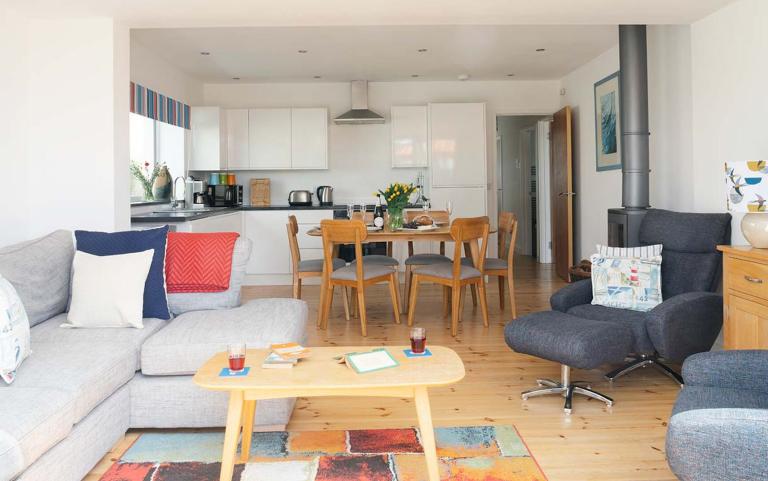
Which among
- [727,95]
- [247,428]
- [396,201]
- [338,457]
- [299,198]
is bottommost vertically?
[338,457]

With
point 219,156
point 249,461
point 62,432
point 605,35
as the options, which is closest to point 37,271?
point 62,432

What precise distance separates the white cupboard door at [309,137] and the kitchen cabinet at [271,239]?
2.40ft

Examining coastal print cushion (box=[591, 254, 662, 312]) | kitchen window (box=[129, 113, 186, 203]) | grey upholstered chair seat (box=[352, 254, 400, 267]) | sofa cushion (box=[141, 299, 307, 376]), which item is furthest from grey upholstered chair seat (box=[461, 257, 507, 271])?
kitchen window (box=[129, 113, 186, 203])

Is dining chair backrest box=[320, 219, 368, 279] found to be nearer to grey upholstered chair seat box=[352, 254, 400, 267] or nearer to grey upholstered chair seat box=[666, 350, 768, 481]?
grey upholstered chair seat box=[352, 254, 400, 267]

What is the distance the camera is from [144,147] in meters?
6.73

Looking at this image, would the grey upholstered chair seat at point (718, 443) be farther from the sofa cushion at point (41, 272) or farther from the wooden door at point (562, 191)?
the wooden door at point (562, 191)

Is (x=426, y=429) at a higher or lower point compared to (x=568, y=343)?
lower

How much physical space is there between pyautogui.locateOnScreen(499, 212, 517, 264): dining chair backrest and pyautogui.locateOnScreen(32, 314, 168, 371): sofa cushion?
10.4ft

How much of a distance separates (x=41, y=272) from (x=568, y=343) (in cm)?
265

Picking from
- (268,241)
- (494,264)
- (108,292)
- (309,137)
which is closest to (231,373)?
(108,292)

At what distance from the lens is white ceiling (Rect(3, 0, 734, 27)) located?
3973 millimetres

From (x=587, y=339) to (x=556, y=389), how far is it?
16.1 inches

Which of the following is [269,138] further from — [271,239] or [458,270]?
[458,270]

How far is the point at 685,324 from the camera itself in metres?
3.31
